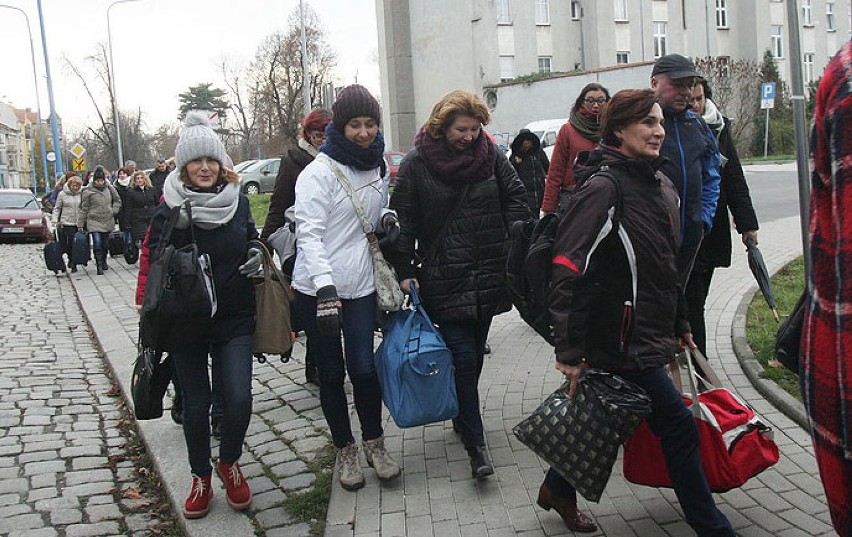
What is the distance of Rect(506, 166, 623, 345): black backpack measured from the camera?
354 cm

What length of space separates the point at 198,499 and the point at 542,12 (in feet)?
149

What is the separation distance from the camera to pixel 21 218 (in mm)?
25750

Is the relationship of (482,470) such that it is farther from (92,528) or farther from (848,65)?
(848,65)

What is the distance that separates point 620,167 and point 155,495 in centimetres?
328

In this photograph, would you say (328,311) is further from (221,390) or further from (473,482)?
(473,482)

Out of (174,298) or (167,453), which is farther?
(167,453)


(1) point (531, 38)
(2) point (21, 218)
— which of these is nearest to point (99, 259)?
(2) point (21, 218)

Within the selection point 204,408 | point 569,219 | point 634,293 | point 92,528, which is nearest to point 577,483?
point 634,293

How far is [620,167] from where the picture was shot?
11.4 ft

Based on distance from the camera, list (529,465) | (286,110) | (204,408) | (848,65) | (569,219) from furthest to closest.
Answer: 1. (286,110)
2. (529,465)
3. (204,408)
4. (569,219)
5. (848,65)

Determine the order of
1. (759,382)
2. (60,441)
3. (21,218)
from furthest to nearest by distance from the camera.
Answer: (21,218)
(60,441)
(759,382)

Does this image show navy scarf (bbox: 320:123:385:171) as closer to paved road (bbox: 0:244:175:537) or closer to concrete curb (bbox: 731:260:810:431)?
paved road (bbox: 0:244:175:537)

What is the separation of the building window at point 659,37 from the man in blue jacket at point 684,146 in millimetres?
45334

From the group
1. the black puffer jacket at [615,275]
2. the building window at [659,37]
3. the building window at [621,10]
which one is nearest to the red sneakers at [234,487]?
the black puffer jacket at [615,275]
